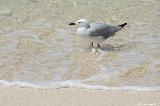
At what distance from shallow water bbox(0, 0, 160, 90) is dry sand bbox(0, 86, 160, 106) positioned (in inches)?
7.5

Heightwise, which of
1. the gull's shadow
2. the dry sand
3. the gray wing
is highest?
the dry sand

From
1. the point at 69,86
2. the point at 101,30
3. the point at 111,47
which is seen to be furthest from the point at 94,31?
the point at 69,86

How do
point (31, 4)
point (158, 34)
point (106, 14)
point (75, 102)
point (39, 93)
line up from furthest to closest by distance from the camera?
point (31, 4)
point (106, 14)
point (158, 34)
point (39, 93)
point (75, 102)

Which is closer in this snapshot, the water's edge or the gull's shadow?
the water's edge

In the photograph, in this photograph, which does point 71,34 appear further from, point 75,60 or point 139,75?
point 139,75

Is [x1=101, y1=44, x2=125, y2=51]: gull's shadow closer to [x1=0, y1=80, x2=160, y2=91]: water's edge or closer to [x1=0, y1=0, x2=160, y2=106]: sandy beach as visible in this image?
[x1=0, y1=0, x2=160, y2=106]: sandy beach

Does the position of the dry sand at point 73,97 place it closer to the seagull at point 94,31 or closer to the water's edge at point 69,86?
the water's edge at point 69,86

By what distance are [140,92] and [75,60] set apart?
146 centimetres

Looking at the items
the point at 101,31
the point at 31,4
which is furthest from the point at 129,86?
the point at 31,4

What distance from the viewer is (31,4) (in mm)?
9977

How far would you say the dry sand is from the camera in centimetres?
482

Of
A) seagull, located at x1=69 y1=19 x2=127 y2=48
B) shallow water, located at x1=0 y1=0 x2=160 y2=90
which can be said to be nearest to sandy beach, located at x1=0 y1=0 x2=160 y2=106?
shallow water, located at x1=0 y1=0 x2=160 y2=90

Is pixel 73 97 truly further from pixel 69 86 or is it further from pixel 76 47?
pixel 76 47

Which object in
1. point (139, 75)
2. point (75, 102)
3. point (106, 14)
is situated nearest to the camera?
point (75, 102)
